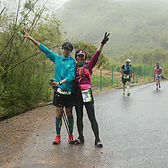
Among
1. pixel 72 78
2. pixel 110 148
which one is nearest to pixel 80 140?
pixel 110 148

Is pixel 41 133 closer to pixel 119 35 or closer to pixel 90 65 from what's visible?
pixel 90 65

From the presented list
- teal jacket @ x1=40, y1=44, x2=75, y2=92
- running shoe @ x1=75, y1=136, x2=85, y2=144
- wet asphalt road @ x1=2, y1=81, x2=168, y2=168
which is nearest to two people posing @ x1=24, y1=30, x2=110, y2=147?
teal jacket @ x1=40, y1=44, x2=75, y2=92

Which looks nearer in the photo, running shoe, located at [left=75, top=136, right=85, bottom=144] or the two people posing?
the two people posing

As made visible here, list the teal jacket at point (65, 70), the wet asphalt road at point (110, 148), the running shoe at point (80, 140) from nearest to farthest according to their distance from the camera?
the wet asphalt road at point (110, 148) → the teal jacket at point (65, 70) → the running shoe at point (80, 140)

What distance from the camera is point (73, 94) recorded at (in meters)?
5.38

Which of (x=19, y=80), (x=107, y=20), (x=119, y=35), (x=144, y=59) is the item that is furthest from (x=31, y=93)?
(x=107, y=20)

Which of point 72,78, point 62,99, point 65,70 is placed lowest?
point 62,99

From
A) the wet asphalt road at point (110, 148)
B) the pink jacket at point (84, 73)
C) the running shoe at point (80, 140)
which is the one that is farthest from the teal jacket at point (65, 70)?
the wet asphalt road at point (110, 148)

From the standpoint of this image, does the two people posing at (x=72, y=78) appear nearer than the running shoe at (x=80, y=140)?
Yes

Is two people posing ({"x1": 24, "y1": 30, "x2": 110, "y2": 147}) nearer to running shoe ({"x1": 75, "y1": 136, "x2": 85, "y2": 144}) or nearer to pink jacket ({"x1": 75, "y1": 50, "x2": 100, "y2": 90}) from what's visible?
pink jacket ({"x1": 75, "y1": 50, "x2": 100, "y2": 90})

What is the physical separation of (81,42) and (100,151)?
250 inches

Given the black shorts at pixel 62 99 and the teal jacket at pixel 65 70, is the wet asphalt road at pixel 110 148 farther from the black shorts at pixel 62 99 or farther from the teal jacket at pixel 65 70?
the teal jacket at pixel 65 70

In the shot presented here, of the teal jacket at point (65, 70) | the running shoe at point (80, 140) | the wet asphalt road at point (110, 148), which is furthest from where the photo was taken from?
the running shoe at point (80, 140)

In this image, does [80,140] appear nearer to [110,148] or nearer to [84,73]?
[110,148]
